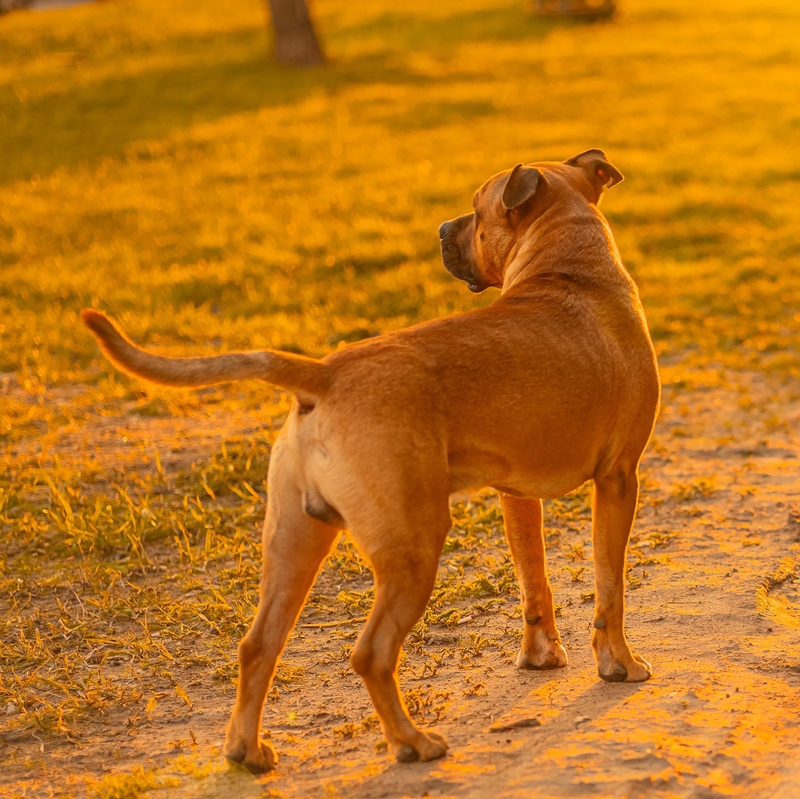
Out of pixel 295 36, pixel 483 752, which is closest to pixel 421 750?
pixel 483 752

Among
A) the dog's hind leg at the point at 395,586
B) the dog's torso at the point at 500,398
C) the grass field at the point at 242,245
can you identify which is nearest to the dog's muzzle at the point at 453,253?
the dog's torso at the point at 500,398

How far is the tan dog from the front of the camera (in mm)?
3705

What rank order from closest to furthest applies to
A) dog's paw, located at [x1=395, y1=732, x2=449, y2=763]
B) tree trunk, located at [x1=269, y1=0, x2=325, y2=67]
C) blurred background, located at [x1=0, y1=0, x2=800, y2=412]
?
1. dog's paw, located at [x1=395, y1=732, x2=449, y2=763]
2. blurred background, located at [x1=0, y1=0, x2=800, y2=412]
3. tree trunk, located at [x1=269, y1=0, x2=325, y2=67]

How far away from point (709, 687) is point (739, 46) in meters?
23.0

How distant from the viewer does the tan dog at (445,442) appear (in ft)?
12.2

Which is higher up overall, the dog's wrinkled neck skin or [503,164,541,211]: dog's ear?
[503,164,541,211]: dog's ear

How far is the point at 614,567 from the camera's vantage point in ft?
14.8

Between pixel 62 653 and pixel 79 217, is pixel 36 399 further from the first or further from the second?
pixel 79 217

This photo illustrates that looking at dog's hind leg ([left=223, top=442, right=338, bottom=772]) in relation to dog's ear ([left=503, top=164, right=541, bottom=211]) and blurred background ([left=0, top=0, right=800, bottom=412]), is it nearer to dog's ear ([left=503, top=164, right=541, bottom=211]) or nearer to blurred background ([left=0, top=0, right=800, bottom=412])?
dog's ear ([left=503, top=164, right=541, bottom=211])

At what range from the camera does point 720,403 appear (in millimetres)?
8211

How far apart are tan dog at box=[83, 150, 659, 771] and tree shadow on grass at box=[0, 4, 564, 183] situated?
39.9 feet

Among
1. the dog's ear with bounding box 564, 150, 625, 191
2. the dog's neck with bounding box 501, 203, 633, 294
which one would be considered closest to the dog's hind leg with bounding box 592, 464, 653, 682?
the dog's neck with bounding box 501, 203, 633, 294

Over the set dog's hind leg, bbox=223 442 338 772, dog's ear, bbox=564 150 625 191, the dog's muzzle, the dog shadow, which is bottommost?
the dog shadow

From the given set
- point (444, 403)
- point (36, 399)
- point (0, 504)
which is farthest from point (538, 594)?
point (36, 399)
